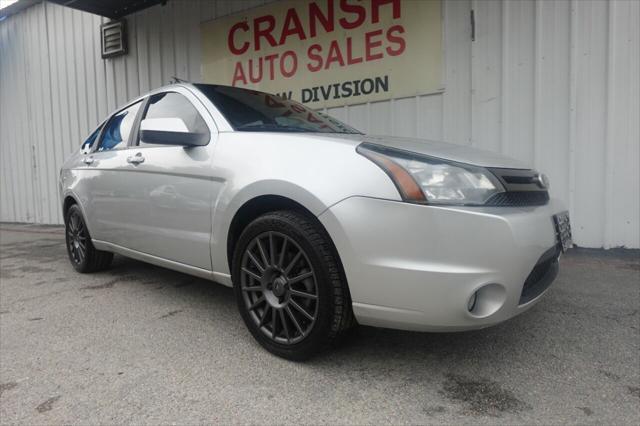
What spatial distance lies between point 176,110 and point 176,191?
67 centimetres

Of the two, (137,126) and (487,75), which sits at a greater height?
(487,75)

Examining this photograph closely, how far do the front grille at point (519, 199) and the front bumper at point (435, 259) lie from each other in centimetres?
5

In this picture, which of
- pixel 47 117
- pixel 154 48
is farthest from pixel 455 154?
pixel 47 117

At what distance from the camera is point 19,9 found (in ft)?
31.6

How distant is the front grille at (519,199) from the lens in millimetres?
1942

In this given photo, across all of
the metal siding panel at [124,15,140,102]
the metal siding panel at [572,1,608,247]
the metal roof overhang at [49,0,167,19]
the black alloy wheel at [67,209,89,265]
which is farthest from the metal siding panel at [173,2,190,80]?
the metal siding panel at [572,1,608,247]

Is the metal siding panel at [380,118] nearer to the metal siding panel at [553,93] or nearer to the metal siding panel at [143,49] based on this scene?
the metal siding panel at [553,93]

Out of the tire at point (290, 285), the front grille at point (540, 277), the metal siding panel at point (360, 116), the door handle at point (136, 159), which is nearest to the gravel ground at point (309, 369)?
the tire at point (290, 285)

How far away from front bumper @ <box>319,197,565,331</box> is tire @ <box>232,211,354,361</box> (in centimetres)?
10

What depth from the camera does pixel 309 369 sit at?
2.19m

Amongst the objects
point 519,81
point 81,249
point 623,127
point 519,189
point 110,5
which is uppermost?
point 110,5

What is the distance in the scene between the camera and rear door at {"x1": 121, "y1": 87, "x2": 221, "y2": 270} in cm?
263

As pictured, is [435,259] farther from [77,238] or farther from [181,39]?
[181,39]

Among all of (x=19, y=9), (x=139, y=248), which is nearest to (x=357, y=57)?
(x=139, y=248)
